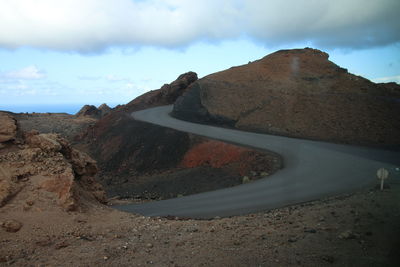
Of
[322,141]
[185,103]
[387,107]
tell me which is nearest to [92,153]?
[185,103]

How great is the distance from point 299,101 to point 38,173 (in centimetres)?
2228

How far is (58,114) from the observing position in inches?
2472

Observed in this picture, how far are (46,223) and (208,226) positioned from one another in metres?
4.26

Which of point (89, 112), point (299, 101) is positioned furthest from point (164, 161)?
point (89, 112)

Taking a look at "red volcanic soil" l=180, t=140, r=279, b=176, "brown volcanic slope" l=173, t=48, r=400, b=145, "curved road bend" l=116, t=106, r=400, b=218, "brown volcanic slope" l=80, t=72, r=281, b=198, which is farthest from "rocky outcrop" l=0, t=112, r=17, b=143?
"brown volcanic slope" l=173, t=48, r=400, b=145

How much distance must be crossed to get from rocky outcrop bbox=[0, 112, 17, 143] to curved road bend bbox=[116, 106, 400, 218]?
6.08 meters

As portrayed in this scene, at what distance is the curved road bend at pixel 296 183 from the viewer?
1330 cm

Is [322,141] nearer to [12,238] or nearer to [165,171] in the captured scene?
[165,171]

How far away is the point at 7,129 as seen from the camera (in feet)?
35.1

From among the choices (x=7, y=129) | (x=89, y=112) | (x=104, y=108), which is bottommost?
(x=7, y=129)

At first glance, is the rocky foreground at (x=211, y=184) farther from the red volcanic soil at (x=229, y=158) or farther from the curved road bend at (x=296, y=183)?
the curved road bend at (x=296, y=183)

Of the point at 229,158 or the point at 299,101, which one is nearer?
the point at 229,158

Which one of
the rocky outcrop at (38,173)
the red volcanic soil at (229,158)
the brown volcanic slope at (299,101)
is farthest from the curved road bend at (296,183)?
the rocky outcrop at (38,173)

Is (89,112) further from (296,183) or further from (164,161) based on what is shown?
(296,183)
